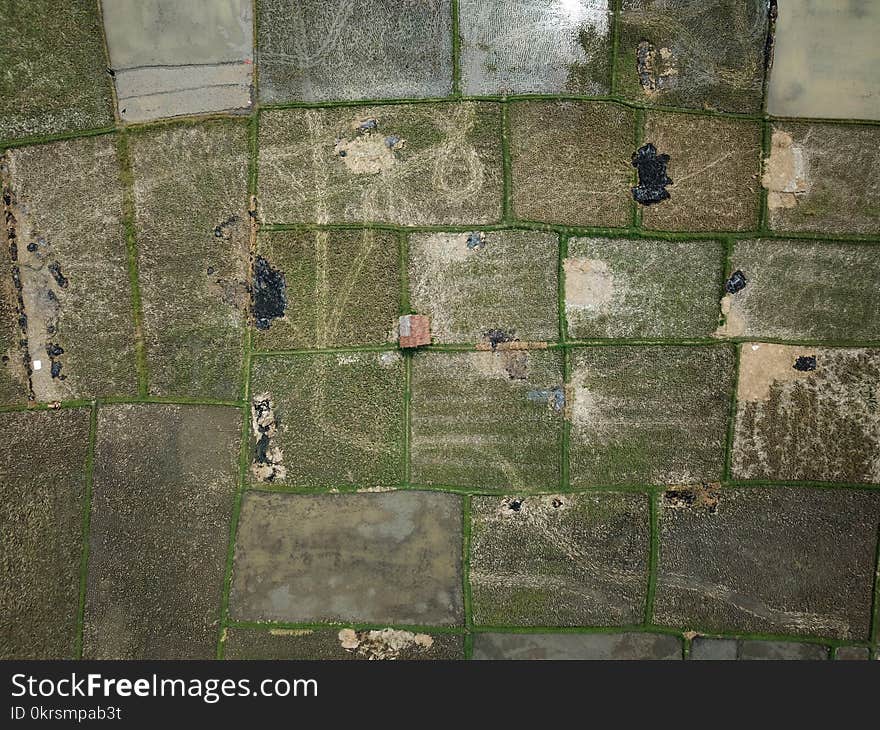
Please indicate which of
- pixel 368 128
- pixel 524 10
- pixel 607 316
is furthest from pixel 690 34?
pixel 368 128

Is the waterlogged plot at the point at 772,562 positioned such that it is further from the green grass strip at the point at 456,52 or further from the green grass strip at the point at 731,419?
the green grass strip at the point at 456,52

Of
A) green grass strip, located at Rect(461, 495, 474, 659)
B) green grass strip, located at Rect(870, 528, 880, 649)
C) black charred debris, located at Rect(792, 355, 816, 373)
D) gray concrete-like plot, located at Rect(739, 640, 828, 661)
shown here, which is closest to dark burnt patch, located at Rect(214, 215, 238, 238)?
green grass strip, located at Rect(461, 495, 474, 659)

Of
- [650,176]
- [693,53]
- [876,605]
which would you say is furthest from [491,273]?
[876,605]

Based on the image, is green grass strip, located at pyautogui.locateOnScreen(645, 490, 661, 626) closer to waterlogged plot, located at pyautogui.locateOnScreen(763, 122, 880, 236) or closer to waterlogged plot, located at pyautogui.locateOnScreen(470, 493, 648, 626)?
waterlogged plot, located at pyautogui.locateOnScreen(470, 493, 648, 626)

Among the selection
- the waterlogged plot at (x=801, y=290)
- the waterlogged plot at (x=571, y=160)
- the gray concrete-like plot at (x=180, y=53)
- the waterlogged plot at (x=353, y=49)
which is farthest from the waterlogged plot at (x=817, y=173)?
the gray concrete-like plot at (x=180, y=53)

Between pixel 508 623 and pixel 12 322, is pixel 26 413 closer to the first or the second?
pixel 12 322
